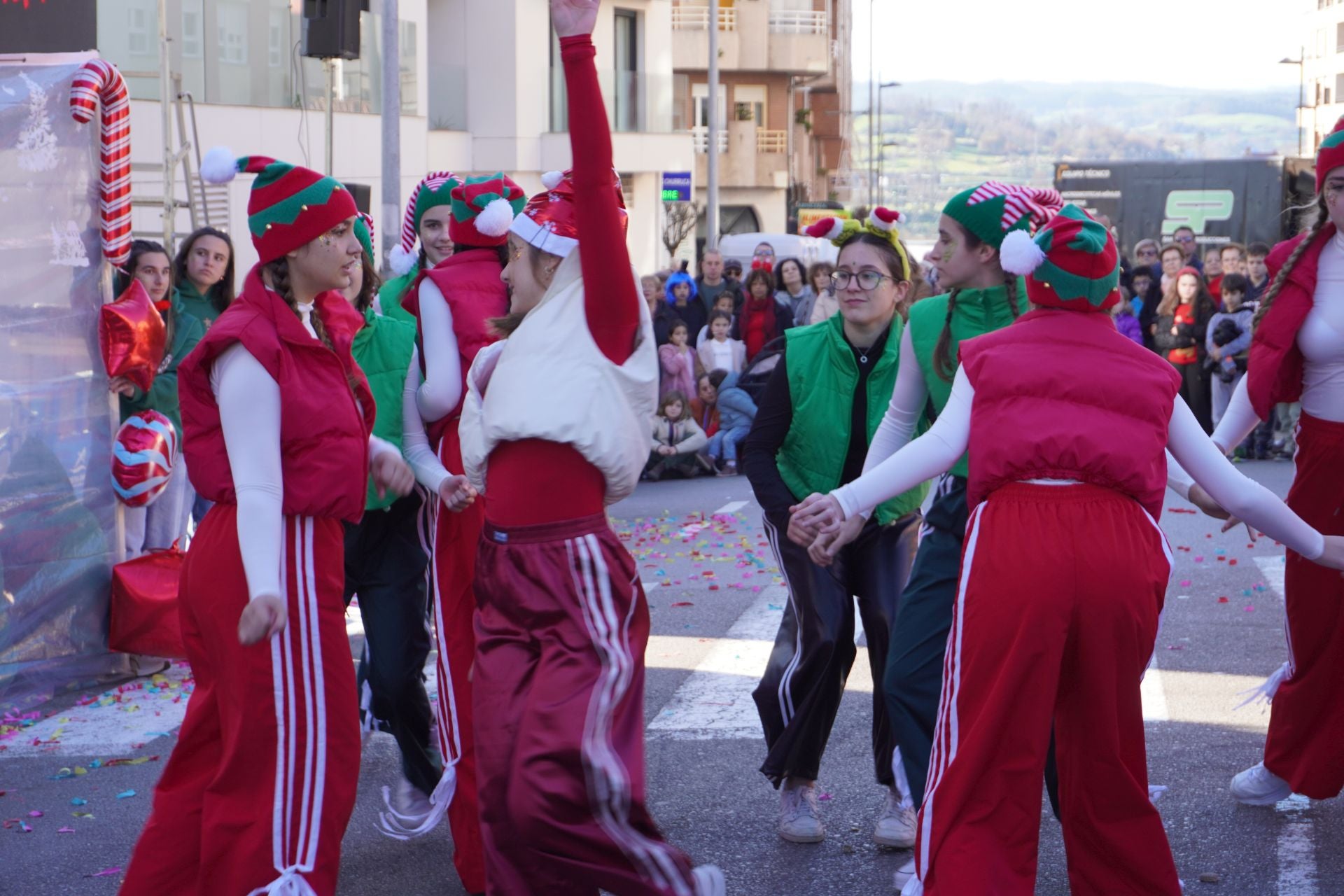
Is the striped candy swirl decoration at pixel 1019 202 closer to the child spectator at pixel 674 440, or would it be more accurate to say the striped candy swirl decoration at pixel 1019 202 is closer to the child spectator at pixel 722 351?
the child spectator at pixel 674 440

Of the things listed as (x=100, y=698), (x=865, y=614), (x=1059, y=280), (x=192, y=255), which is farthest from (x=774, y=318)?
(x=1059, y=280)

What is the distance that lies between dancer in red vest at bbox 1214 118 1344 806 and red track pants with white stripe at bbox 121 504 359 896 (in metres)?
2.95

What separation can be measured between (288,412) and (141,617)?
4.21 meters

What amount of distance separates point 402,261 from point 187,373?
8.07 feet

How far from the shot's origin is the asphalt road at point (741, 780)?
5215 millimetres

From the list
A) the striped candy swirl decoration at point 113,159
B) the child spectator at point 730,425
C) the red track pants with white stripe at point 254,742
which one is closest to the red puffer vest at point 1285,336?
the red track pants with white stripe at point 254,742

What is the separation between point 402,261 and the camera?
21.1ft

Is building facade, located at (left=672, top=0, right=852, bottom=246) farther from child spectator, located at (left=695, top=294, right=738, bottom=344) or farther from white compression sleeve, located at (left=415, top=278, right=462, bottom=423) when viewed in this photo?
white compression sleeve, located at (left=415, top=278, right=462, bottom=423)

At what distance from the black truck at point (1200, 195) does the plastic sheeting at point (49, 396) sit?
2078 cm

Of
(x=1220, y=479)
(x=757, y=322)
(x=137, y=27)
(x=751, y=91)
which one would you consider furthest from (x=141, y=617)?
(x=751, y=91)

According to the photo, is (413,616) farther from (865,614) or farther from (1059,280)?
(1059,280)

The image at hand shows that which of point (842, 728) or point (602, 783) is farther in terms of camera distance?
point (842, 728)

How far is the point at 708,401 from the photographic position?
55.2 ft

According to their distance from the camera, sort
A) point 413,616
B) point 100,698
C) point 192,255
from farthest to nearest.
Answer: point 192,255
point 100,698
point 413,616
